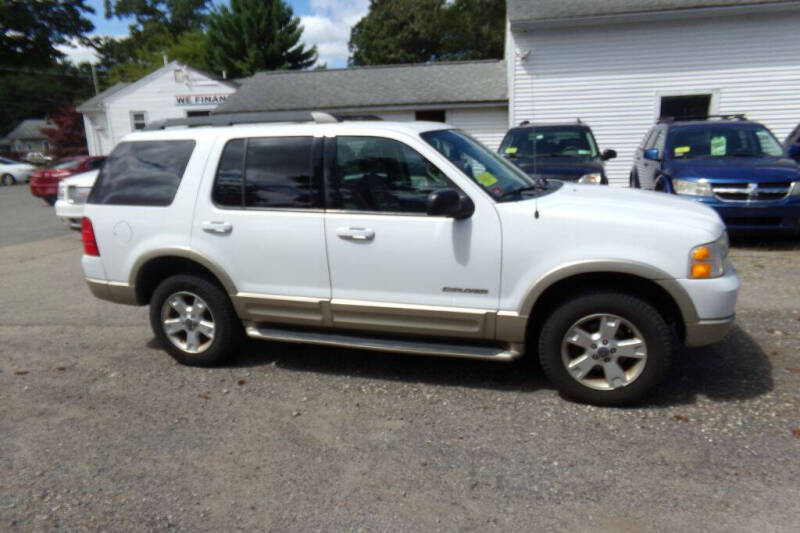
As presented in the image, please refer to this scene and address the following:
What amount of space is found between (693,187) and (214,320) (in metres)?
6.44

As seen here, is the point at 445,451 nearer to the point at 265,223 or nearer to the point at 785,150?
the point at 265,223

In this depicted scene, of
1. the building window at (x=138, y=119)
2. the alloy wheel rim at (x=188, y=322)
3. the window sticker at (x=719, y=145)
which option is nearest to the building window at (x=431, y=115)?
the window sticker at (x=719, y=145)

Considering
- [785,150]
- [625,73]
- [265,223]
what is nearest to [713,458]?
[265,223]

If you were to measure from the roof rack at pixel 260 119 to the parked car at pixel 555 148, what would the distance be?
476 cm

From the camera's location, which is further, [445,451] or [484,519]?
[445,451]

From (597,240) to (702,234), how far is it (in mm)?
622

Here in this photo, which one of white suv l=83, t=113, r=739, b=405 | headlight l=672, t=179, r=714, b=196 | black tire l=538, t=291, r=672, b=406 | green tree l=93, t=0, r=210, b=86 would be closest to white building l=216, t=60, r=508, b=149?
headlight l=672, t=179, r=714, b=196

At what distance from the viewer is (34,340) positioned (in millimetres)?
5980

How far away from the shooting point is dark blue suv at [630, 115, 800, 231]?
795cm

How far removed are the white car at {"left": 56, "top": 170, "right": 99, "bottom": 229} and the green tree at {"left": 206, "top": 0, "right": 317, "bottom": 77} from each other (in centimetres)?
3619

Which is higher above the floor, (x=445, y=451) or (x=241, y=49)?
(x=241, y=49)

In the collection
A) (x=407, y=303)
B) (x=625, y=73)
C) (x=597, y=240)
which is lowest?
(x=407, y=303)

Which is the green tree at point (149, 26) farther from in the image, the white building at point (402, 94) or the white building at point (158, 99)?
the white building at point (402, 94)

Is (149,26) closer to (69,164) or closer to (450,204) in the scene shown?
(69,164)
